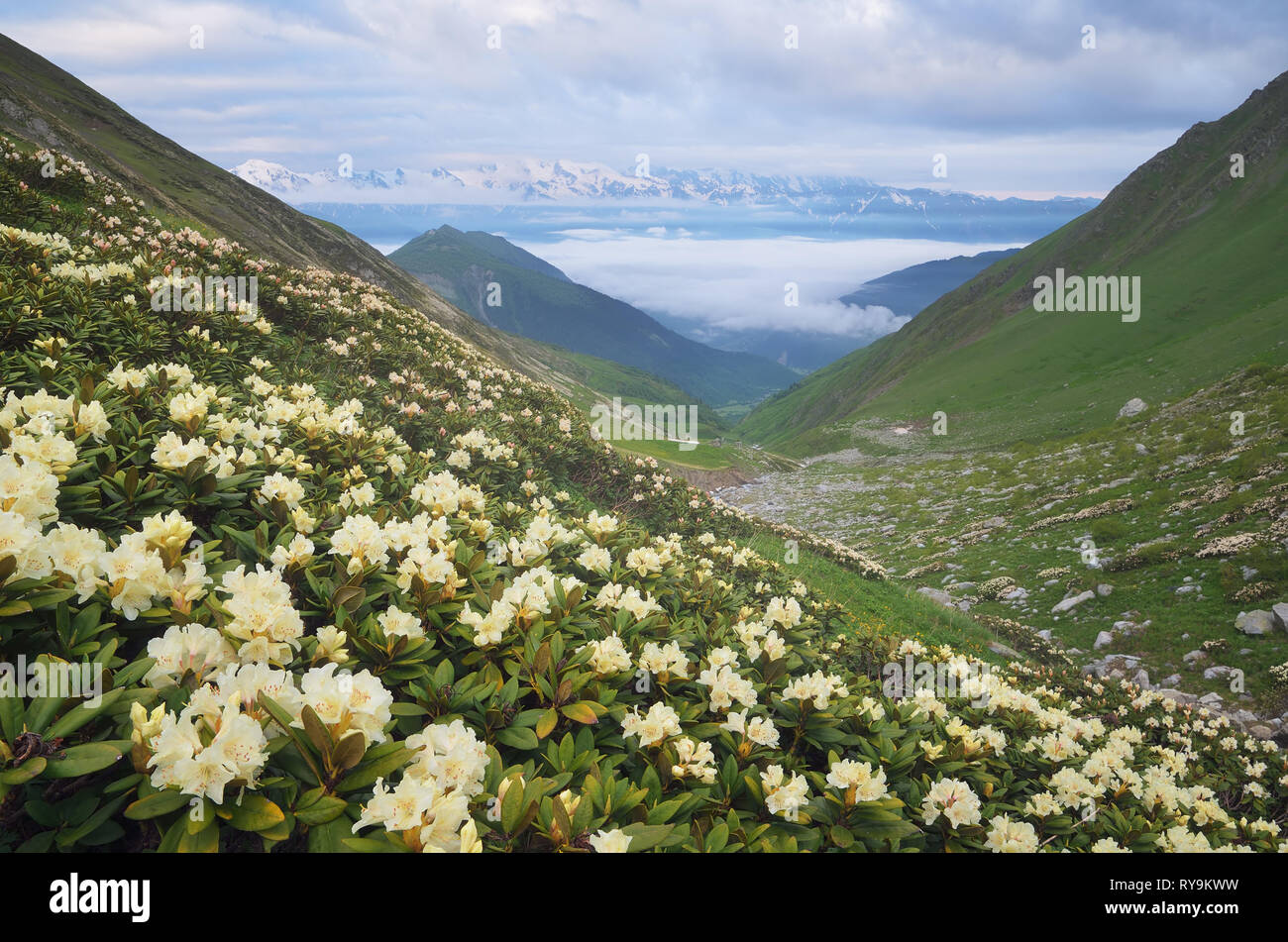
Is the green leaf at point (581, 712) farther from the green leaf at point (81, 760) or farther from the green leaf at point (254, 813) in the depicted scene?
the green leaf at point (81, 760)

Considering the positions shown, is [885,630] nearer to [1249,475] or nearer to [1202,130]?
[1249,475]

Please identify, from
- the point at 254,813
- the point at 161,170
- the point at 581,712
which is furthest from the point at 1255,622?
the point at 161,170

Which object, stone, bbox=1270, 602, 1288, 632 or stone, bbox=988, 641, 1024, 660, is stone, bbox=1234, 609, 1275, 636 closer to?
stone, bbox=1270, 602, 1288, 632

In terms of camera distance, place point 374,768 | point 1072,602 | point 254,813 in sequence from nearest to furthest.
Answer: point 254,813 < point 374,768 < point 1072,602

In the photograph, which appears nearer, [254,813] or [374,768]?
[254,813]

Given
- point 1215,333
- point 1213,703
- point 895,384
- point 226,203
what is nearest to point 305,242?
point 226,203

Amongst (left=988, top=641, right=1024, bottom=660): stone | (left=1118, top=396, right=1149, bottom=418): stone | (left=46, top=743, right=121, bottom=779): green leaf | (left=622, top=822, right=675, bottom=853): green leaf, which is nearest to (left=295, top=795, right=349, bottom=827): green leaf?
(left=46, top=743, right=121, bottom=779): green leaf

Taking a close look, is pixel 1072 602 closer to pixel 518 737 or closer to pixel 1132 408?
pixel 518 737

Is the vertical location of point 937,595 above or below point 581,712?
below

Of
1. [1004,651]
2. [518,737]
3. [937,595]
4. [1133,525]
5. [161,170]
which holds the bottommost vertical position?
[937,595]
